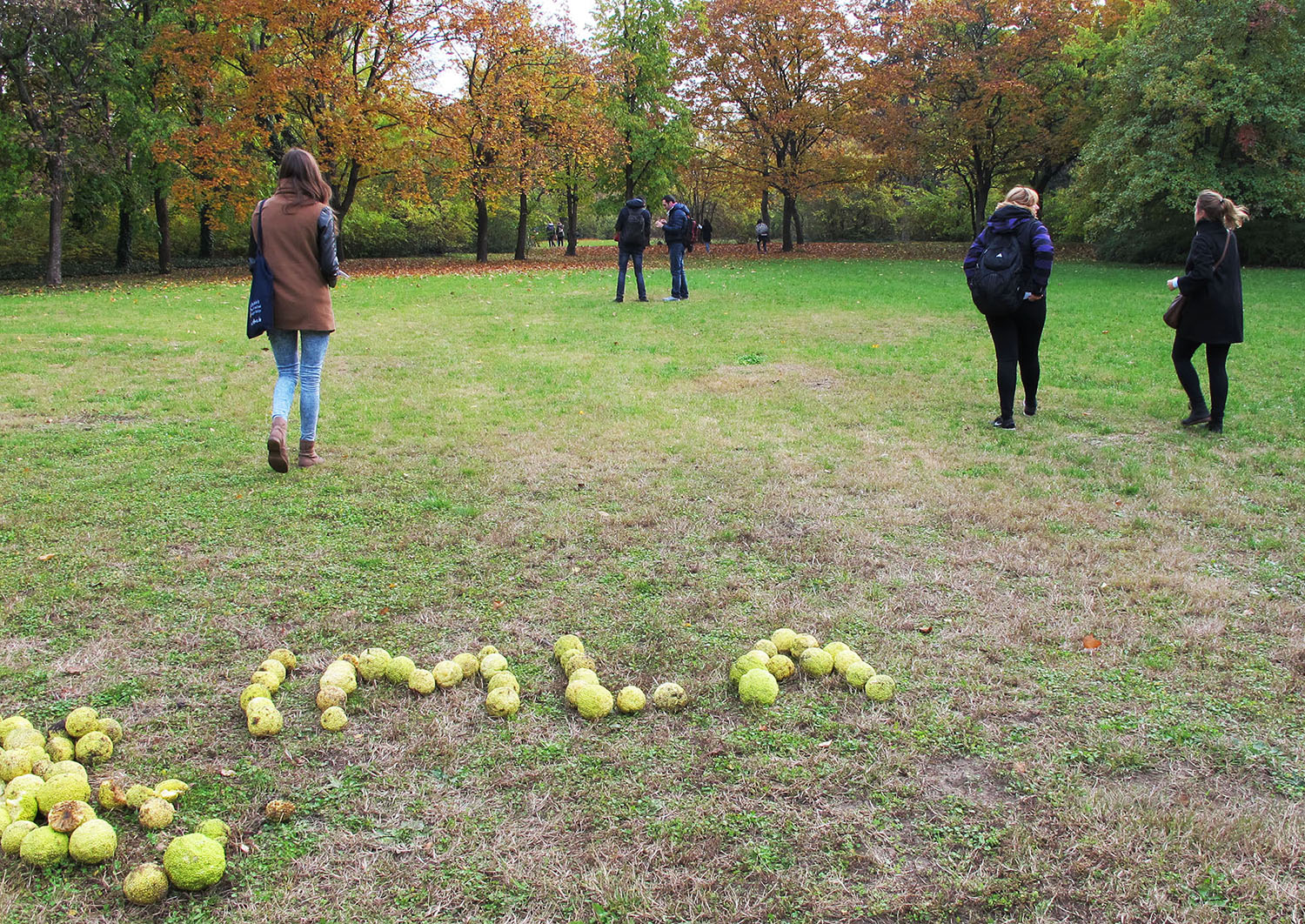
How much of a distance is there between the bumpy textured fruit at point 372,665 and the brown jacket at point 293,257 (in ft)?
11.0

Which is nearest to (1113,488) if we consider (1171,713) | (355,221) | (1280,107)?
(1171,713)

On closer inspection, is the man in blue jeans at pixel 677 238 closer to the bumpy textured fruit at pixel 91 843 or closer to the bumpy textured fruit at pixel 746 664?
the bumpy textured fruit at pixel 746 664

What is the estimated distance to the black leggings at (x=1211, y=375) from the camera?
23.7ft

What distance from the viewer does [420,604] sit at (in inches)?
164

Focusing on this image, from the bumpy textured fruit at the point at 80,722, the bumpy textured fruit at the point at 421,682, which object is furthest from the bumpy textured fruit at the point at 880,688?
the bumpy textured fruit at the point at 80,722

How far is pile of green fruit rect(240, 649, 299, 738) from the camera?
3.11 metres

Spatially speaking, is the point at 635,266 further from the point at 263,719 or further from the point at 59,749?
the point at 59,749

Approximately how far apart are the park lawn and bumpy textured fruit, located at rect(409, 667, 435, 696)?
7 centimetres

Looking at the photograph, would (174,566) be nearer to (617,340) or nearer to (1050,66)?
(617,340)

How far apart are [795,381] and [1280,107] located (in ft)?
68.4

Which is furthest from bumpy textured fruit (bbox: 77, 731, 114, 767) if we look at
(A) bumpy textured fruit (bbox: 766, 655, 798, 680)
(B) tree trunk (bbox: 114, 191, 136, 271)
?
(B) tree trunk (bbox: 114, 191, 136, 271)

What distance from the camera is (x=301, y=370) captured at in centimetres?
636

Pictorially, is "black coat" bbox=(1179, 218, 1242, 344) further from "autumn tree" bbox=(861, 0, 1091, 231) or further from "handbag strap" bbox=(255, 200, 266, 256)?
"autumn tree" bbox=(861, 0, 1091, 231)

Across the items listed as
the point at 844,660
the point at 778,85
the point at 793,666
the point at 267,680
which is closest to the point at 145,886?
the point at 267,680
